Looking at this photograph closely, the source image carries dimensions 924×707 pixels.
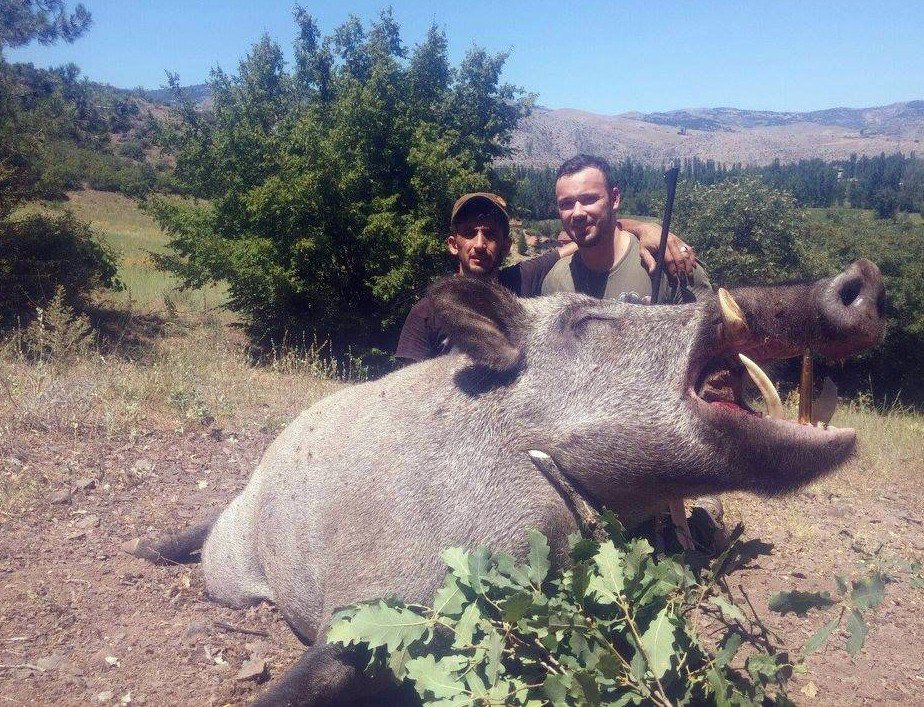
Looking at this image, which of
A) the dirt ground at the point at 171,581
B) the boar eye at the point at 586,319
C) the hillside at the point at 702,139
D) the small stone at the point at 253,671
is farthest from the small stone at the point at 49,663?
the hillside at the point at 702,139

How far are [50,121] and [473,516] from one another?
16.0m

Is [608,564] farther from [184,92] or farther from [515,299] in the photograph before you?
[184,92]

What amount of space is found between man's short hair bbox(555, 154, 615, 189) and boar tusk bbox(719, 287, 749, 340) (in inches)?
65.7

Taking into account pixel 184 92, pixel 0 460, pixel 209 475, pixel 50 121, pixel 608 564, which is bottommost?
pixel 209 475

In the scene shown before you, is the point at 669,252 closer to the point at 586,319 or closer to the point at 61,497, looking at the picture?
the point at 586,319

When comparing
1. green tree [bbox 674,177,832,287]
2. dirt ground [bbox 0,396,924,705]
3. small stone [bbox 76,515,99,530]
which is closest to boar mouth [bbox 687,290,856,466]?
dirt ground [bbox 0,396,924,705]

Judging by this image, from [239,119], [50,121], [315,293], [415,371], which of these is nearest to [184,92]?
[239,119]

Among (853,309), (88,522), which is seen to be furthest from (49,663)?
(853,309)

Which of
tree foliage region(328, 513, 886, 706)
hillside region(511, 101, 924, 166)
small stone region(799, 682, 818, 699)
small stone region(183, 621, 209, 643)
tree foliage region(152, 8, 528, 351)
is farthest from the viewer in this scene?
hillside region(511, 101, 924, 166)

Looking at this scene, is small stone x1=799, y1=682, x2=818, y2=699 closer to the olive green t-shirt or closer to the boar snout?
the boar snout

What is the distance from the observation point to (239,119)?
16719 millimetres

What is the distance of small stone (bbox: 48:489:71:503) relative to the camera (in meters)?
4.40

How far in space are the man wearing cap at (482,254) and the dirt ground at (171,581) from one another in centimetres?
172

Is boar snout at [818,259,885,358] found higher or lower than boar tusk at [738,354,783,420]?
higher
